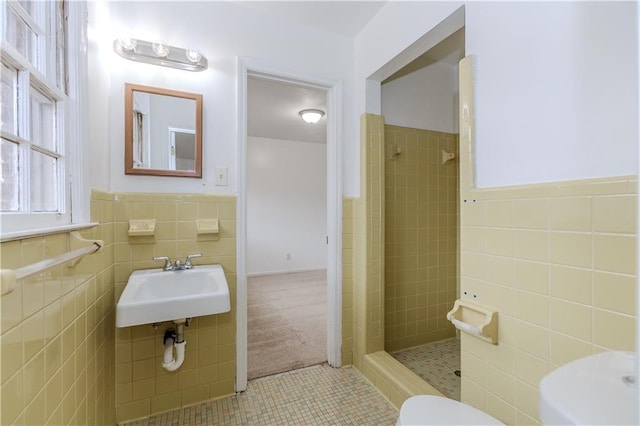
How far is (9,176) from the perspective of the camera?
2.42 feet

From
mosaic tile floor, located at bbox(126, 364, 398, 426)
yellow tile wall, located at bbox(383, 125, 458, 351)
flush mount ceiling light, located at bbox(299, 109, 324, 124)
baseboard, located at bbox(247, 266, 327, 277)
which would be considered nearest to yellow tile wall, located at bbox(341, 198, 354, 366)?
mosaic tile floor, located at bbox(126, 364, 398, 426)

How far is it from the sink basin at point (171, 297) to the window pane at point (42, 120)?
0.67 metres

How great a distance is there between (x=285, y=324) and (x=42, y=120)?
91.1 inches

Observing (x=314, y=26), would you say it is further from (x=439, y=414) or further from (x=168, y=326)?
(x=439, y=414)

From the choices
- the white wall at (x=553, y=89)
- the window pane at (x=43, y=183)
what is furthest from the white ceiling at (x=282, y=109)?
the window pane at (x=43, y=183)

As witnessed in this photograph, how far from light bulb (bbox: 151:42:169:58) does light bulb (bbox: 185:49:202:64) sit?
11 centimetres

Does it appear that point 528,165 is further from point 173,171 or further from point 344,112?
point 173,171

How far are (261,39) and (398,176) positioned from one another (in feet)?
4.44

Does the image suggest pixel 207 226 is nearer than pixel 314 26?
Yes

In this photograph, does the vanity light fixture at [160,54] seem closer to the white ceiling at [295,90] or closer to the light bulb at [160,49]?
the light bulb at [160,49]

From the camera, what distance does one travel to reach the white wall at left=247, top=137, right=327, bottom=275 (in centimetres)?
460

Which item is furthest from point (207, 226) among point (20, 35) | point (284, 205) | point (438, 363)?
point (284, 205)

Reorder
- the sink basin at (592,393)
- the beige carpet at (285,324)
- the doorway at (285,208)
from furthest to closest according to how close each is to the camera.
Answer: the doorway at (285,208) → the beige carpet at (285,324) → the sink basin at (592,393)

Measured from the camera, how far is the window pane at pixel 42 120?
0.86 metres
